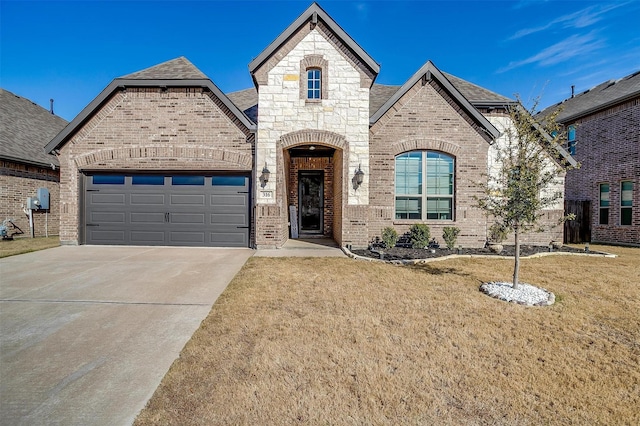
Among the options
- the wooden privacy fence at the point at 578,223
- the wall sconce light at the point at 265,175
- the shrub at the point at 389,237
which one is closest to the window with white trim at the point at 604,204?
the wooden privacy fence at the point at 578,223

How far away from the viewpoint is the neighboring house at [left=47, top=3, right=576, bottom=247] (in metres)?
9.20

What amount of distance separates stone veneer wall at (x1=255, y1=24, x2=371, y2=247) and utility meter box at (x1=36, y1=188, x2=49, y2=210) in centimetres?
1122

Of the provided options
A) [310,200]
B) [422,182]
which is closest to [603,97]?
[422,182]

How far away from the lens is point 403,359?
3006 mm

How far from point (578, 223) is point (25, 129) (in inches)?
1087

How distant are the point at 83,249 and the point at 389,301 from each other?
10015mm

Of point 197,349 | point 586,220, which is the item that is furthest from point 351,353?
point 586,220

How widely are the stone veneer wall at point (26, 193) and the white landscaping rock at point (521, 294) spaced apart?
698 inches

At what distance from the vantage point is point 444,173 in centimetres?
985

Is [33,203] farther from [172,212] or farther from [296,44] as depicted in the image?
[296,44]

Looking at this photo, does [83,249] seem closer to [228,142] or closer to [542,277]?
[228,142]

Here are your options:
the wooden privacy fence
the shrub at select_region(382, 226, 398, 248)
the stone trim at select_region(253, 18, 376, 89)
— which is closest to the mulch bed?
the shrub at select_region(382, 226, 398, 248)

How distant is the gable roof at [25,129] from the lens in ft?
39.2

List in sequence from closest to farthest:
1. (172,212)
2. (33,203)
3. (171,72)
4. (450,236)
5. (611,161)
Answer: (450,236) → (172,212) → (171,72) → (33,203) → (611,161)
